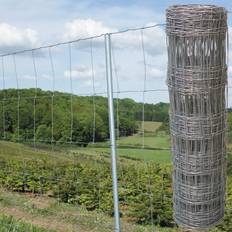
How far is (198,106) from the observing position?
13.1 feet

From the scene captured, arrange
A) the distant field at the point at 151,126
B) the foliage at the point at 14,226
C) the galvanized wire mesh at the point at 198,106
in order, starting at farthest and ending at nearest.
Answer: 1. the foliage at the point at 14,226
2. the distant field at the point at 151,126
3. the galvanized wire mesh at the point at 198,106

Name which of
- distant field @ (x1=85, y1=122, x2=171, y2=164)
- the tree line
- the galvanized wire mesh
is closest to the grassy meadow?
distant field @ (x1=85, y1=122, x2=171, y2=164)

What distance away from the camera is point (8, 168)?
10.6 m

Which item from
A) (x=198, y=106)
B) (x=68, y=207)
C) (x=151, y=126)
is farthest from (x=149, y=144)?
(x=68, y=207)

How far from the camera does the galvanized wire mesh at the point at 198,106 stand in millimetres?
3955

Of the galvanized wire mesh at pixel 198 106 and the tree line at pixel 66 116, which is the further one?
the tree line at pixel 66 116

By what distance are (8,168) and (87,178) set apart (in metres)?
2.38

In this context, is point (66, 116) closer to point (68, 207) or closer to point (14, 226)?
point (68, 207)

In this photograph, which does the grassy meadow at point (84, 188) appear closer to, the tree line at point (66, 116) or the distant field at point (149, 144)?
the distant field at point (149, 144)

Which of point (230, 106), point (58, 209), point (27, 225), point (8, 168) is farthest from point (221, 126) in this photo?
point (8, 168)

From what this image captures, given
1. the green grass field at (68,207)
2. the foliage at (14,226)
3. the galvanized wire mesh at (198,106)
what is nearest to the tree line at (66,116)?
the green grass field at (68,207)

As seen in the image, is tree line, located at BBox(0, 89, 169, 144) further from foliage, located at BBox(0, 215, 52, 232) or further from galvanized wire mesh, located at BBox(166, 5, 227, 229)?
foliage, located at BBox(0, 215, 52, 232)

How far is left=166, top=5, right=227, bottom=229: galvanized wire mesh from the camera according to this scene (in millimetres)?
3955

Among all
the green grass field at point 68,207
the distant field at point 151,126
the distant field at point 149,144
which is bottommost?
the green grass field at point 68,207
